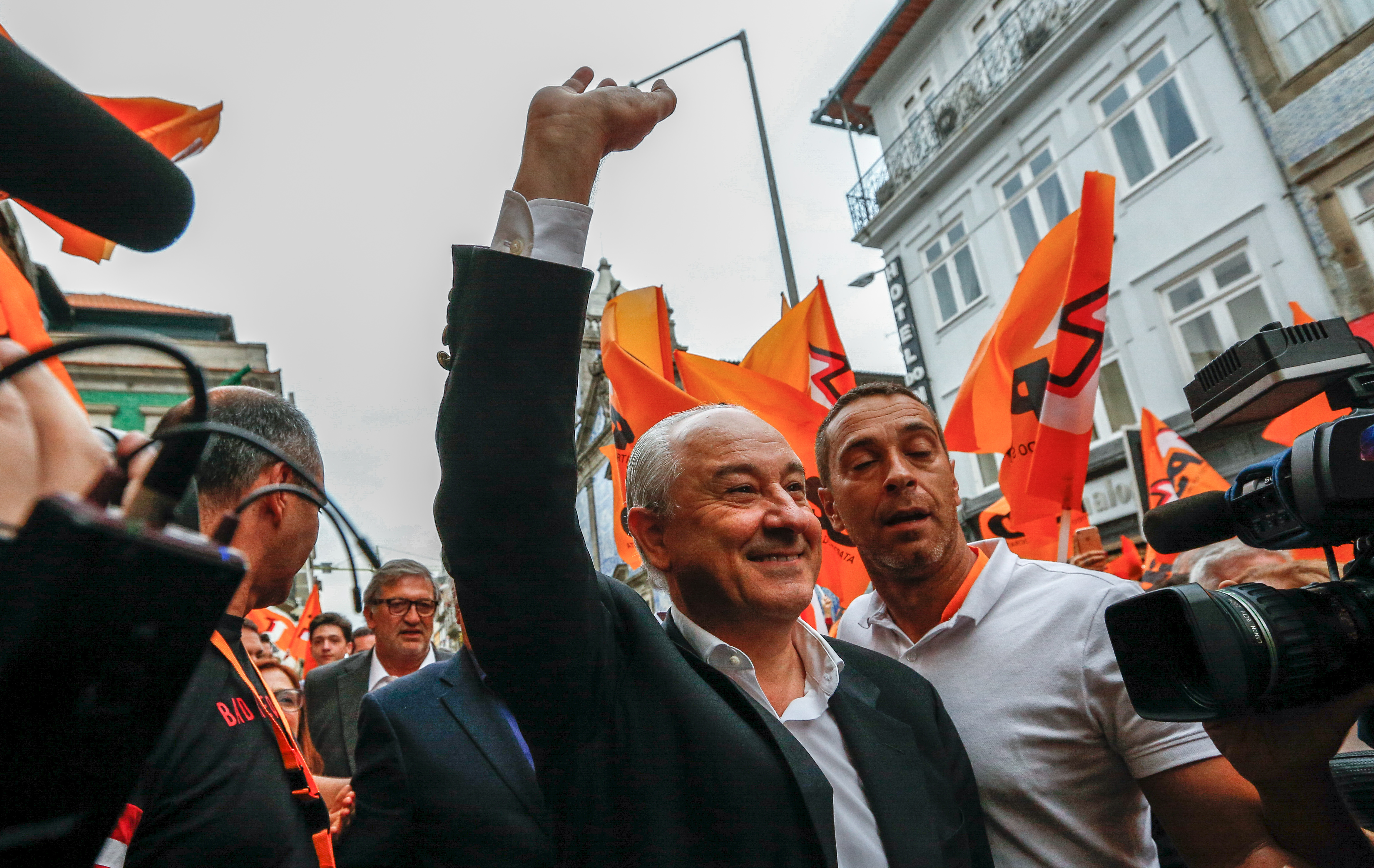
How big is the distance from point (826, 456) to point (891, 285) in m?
14.9

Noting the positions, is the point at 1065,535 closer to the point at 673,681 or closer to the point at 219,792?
the point at 673,681

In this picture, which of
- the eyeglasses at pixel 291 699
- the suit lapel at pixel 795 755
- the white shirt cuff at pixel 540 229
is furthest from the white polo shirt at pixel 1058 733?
the eyeglasses at pixel 291 699

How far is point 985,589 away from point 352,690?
11.8 ft

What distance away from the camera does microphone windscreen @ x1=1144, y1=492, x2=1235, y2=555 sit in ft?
5.44

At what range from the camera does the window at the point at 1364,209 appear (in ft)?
30.6

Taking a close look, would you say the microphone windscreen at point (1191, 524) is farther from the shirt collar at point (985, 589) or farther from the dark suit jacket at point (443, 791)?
the dark suit jacket at point (443, 791)

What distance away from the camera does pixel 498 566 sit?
1229 millimetres

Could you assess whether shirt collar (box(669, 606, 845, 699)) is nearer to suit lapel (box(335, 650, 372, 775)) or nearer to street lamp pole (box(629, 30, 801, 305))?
suit lapel (box(335, 650, 372, 775))

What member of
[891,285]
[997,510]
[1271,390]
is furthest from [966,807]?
[891,285]

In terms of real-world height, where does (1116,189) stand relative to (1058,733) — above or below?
above

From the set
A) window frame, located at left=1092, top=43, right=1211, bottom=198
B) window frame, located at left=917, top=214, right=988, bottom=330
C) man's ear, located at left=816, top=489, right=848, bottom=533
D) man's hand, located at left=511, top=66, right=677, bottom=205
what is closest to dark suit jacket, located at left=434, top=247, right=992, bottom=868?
man's hand, located at left=511, top=66, right=677, bottom=205

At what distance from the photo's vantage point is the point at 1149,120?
39.1 feet

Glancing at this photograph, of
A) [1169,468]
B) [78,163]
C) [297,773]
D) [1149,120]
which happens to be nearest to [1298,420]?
[1169,468]

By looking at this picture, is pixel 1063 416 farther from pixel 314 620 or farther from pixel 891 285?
pixel 891 285
